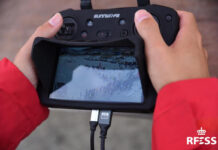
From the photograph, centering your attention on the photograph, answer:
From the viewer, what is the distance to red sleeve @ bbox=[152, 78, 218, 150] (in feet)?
1.47

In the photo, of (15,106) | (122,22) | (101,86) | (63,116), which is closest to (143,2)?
(122,22)

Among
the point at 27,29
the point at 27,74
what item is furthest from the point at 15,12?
the point at 27,74

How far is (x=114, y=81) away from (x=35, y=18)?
53 cm

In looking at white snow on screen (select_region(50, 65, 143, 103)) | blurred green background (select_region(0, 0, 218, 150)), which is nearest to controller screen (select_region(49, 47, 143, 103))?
white snow on screen (select_region(50, 65, 143, 103))

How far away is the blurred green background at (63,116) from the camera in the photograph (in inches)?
35.7

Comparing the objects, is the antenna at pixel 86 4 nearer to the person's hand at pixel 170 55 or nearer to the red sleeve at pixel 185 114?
the person's hand at pixel 170 55

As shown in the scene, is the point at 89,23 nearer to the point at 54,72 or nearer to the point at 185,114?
the point at 54,72

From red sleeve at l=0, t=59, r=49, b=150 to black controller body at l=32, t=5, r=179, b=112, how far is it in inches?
0.9

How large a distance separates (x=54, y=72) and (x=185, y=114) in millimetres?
242

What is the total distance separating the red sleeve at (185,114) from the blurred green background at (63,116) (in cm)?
38

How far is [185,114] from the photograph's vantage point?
46 centimetres

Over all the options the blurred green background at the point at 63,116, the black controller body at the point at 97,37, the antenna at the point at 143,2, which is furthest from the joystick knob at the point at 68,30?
the blurred green background at the point at 63,116

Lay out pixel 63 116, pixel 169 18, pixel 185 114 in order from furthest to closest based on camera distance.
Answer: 1. pixel 63 116
2. pixel 169 18
3. pixel 185 114

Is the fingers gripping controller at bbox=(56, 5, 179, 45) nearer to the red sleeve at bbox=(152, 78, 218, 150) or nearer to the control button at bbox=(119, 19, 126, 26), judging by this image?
the control button at bbox=(119, 19, 126, 26)
